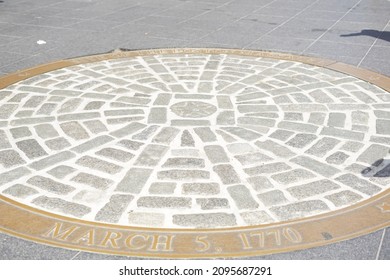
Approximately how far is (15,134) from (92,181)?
1520 millimetres

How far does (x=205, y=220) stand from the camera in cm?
408

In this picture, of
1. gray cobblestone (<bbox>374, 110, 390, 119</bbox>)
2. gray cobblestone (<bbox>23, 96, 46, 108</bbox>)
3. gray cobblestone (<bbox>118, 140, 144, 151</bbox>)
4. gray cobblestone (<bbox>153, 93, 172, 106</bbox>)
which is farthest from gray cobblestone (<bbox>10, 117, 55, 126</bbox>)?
gray cobblestone (<bbox>374, 110, 390, 119</bbox>)

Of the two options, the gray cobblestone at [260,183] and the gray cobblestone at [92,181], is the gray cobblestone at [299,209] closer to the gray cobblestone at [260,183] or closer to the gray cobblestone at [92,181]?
the gray cobblestone at [260,183]

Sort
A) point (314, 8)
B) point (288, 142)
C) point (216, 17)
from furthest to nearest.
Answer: point (314, 8) < point (216, 17) < point (288, 142)

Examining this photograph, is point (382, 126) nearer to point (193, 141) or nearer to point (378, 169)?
point (378, 169)

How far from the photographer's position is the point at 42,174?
4.79 m

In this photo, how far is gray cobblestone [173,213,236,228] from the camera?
13.2 ft

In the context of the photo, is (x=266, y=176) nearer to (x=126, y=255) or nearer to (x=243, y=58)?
(x=126, y=255)

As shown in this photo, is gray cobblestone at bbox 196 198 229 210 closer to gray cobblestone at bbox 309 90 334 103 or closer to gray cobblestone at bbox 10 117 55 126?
gray cobblestone at bbox 10 117 55 126

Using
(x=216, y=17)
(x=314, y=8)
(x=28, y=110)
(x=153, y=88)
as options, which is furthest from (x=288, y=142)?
(x=314, y=8)

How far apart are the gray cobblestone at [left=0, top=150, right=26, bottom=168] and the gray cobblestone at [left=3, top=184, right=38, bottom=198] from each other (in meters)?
0.47

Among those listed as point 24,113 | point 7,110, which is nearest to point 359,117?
point 24,113

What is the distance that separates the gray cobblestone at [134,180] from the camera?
14.9 ft

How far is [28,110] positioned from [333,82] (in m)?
4.28
